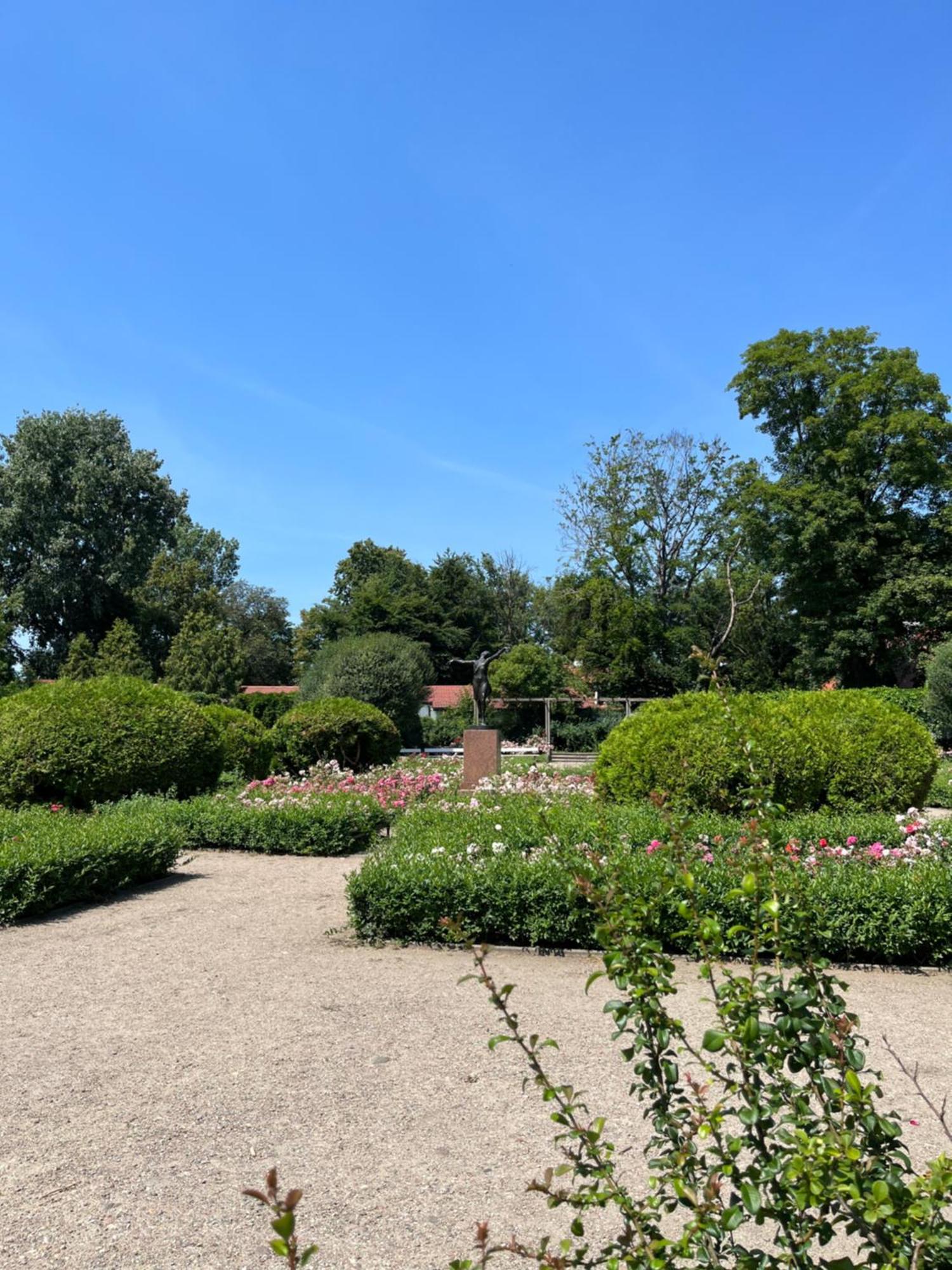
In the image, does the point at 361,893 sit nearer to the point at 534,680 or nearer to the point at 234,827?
the point at 234,827

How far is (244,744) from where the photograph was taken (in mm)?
14352

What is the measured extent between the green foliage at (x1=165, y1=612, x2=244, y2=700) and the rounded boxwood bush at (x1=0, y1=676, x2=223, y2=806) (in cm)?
2408

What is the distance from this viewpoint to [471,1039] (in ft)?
12.6

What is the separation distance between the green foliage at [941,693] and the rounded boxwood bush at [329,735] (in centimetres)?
1395

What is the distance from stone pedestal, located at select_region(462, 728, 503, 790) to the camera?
41.5 ft

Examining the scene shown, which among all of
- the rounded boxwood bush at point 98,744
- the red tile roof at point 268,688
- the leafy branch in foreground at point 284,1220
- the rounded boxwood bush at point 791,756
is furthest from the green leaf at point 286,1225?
the red tile roof at point 268,688

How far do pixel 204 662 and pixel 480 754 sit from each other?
2525 centimetres

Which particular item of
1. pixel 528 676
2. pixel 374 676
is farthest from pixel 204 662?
pixel 528 676

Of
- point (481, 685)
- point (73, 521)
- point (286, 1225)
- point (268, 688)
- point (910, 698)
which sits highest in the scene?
point (73, 521)

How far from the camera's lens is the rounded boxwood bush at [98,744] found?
9586mm

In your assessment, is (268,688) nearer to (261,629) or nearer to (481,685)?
(261,629)

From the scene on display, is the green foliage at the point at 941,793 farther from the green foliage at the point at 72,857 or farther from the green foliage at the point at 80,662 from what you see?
the green foliage at the point at 80,662

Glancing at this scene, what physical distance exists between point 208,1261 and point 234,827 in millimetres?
7021

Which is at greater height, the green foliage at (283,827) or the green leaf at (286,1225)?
the green leaf at (286,1225)
